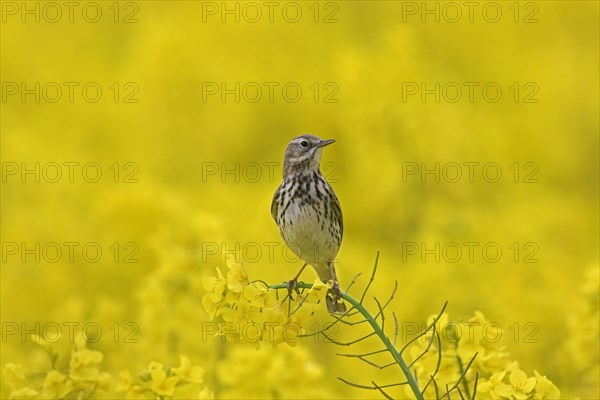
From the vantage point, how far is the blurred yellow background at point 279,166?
494 centimetres

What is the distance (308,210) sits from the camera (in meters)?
4.05

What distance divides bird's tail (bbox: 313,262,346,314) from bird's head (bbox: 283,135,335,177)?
0.41m

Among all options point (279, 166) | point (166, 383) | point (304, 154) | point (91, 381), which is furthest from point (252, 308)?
point (279, 166)

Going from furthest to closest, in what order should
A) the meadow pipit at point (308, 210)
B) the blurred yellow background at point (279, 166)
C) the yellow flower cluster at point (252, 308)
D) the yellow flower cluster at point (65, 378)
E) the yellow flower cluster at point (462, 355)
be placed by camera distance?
the blurred yellow background at point (279, 166)
the meadow pipit at point (308, 210)
the yellow flower cluster at point (65, 378)
the yellow flower cluster at point (462, 355)
the yellow flower cluster at point (252, 308)

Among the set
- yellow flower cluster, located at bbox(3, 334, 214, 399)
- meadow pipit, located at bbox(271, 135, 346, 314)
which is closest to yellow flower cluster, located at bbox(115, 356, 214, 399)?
yellow flower cluster, located at bbox(3, 334, 214, 399)

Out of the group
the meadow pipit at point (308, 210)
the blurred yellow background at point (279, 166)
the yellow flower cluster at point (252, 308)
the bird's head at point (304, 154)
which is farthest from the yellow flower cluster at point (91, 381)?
the bird's head at point (304, 154)

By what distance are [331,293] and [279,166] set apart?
23.1ft

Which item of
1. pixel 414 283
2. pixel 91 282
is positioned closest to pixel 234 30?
pixel 91 282

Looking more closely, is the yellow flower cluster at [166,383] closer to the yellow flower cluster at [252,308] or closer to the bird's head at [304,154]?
the yellow flower cluster at [252,308]

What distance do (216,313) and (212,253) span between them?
2.25m

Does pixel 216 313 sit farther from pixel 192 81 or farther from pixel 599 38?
pixel 599 38

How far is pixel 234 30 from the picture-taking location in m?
12.3

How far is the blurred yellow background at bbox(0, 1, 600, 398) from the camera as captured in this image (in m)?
4.94

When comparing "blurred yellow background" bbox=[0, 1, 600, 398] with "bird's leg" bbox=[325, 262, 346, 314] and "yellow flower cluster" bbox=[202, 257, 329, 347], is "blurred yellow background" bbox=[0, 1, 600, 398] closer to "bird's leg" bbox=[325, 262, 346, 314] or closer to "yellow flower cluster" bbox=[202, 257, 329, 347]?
"bird's leg" bbox=[325, 262, 346, 314]
